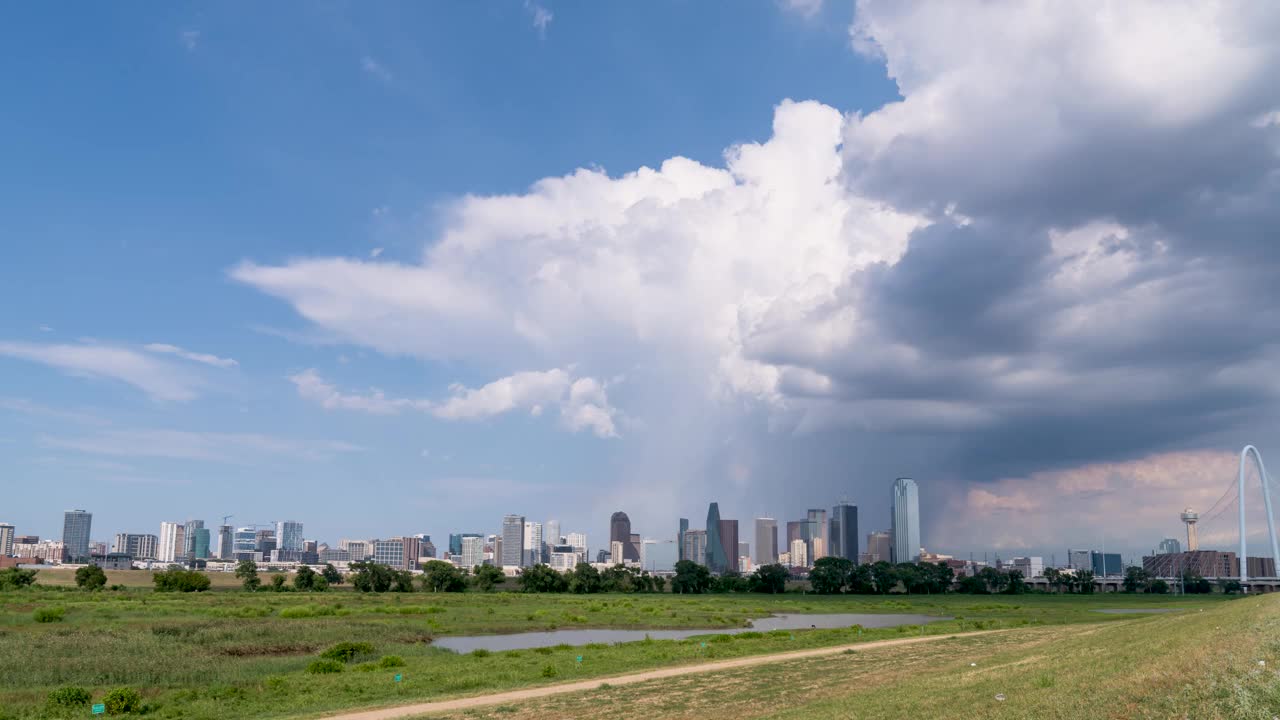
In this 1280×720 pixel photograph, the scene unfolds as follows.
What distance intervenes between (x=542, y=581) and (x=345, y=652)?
138 m

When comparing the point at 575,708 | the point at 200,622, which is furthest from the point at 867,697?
the point at 200,622

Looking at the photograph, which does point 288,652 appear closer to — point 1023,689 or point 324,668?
point 324,668

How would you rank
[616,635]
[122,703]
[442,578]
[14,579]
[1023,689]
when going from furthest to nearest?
[442,578]
[14,579]
[616,635]
[122,703]
[1023,689]

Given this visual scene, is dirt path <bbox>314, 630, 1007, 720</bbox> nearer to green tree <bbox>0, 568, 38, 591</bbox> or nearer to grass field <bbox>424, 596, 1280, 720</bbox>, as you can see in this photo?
grass field <bbox>424, 596, 1280, 720</bbox>

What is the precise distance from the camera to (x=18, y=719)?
107 ft

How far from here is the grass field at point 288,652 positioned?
125 feet

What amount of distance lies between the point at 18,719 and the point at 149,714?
472 centimetres

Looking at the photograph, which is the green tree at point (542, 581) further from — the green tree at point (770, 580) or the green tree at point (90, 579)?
the green tree at point (90, 579)

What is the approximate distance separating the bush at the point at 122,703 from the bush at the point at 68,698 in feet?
5.47

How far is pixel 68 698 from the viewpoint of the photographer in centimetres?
3572

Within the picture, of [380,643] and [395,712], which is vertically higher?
[395,712]

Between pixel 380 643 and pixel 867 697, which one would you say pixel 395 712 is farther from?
pixel 380 643

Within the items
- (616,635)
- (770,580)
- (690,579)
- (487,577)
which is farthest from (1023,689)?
(690,579)

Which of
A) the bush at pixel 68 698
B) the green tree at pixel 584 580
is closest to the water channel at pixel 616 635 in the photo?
the bush at pixel 68 698
